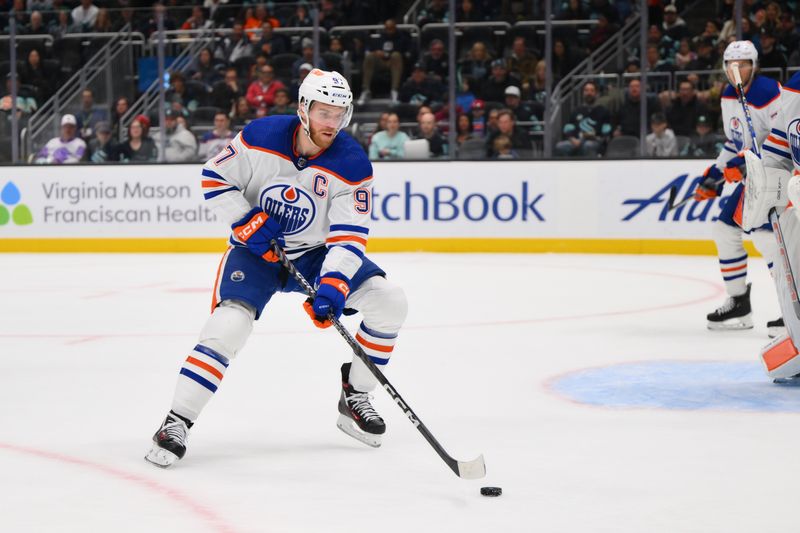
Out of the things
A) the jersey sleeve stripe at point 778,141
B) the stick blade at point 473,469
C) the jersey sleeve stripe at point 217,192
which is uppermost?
the jersey sleeve stripe at point 778,141

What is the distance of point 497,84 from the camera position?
10.5 meters

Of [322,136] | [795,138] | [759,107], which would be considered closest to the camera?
[322,136]

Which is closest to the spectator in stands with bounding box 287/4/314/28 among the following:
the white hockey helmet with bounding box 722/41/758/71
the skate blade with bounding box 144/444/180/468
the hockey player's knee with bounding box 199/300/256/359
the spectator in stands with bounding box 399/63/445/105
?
the spectator in stands with bounding box 399/63/445/105

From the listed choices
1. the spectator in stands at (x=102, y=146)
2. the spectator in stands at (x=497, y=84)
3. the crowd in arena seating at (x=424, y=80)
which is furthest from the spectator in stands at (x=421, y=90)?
the spectator in stands at (x=102, y=146)

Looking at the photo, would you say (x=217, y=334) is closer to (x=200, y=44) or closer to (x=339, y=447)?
(x=339, y=447)

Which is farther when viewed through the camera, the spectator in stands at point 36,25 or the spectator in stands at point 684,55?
the spectator in stands at point 36,25

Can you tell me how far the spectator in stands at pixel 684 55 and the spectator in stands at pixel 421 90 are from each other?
2125 mm

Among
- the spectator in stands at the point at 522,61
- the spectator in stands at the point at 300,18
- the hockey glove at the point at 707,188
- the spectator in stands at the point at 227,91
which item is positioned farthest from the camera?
the spectator in stands at the point at 300,18

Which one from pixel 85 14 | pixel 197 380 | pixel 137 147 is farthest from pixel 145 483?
pixel 85 14

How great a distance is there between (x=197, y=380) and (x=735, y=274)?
347 cm

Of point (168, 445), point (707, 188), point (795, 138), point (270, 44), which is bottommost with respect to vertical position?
point (168, 445)

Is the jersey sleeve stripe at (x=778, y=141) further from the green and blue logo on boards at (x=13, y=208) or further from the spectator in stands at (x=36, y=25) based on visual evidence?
the spectator in stands at (x=36, y=25)

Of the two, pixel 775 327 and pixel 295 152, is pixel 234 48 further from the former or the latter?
pixel 295 152

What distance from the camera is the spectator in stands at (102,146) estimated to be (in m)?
10.5
